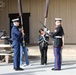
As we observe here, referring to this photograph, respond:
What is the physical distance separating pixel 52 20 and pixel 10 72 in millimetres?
13664

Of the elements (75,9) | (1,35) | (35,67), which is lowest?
(35,67)

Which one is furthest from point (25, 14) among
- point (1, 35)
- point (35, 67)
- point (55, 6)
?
point (35, 67)

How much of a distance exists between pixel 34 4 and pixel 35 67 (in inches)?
496

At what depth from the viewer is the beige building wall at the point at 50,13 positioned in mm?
23578

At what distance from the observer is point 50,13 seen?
23750mm

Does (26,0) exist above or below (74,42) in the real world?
above

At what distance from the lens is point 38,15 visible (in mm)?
23797

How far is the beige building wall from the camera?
23578 mm

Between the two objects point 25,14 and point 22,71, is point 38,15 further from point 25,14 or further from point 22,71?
point 22,71

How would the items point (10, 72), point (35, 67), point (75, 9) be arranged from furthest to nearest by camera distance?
1. point (75, 9)
2. point (35, 67)
3. point (10, 72)

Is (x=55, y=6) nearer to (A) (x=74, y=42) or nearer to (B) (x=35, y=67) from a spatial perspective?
(A) (x=74, y=42)

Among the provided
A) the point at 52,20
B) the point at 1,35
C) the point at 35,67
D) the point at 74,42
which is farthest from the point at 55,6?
the point at 35,67

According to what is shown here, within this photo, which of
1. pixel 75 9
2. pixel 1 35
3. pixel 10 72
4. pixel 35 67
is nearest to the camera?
pixel 10 72

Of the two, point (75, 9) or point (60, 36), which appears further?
point (75, 9)
